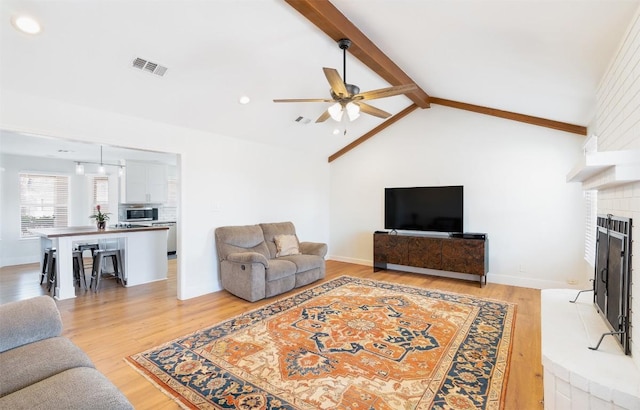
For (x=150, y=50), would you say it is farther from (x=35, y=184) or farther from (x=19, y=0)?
(x=35, y=184)

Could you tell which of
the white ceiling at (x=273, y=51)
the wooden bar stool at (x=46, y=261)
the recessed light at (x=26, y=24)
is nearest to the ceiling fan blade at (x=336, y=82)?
the white ceiling at (x=273, y=51)

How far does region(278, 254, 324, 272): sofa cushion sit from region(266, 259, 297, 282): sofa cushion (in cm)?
12

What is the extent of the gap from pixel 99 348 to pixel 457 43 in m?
4.31

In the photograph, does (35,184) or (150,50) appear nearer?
(150,50)

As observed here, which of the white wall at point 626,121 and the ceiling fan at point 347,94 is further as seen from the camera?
the ceiling fan at point 347,94

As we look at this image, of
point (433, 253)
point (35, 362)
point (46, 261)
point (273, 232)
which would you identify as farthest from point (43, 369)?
point (433, 253)

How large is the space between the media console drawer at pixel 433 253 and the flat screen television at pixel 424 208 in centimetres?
25

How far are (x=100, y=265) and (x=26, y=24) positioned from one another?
3539 mm

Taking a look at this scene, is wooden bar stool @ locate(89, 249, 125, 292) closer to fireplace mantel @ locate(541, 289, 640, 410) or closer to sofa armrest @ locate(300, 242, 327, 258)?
sofa armrest @ locate(300, 242, 327, 258)

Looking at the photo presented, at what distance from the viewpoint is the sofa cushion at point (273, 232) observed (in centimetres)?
502

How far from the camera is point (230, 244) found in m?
4.51

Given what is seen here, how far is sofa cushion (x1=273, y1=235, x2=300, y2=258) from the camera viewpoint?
498 cm

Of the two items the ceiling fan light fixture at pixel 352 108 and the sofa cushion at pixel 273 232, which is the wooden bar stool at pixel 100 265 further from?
the ceiling fan light fixture at pixel 352 108

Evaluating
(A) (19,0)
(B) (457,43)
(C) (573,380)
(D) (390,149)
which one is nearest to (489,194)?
(D) (390,149)
